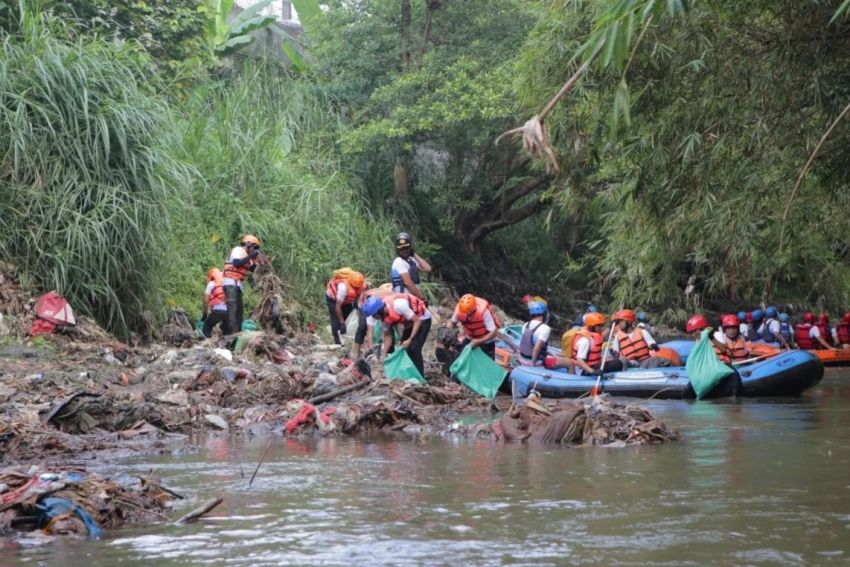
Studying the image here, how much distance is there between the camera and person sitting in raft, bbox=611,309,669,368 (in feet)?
51.5

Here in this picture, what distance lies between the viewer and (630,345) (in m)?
15.9

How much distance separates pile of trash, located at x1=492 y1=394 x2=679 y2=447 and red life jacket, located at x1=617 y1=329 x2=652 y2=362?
5.79m

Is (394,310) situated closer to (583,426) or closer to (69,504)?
(583,426)

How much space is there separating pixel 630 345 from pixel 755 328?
7320mm

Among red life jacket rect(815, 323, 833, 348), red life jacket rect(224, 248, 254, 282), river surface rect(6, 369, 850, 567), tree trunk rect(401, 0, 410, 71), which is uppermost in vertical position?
tree trunk rect(401, 0, 410, 71)

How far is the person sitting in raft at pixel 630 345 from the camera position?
15695mm

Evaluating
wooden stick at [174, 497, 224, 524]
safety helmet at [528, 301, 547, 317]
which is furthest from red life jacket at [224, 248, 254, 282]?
wooden stick at [174, 497, 224, 524]

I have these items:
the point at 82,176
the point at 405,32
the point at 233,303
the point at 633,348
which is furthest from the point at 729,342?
the point at 405,32

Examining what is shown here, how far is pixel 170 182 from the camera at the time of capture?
16.5 metres

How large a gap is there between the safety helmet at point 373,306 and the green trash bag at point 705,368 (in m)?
4.02

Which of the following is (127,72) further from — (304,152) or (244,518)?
(244,518)

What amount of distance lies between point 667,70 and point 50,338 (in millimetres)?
7872

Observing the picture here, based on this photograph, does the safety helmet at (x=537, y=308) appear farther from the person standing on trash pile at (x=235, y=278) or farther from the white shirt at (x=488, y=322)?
the person standing on trash pile at (x=235, y=278)

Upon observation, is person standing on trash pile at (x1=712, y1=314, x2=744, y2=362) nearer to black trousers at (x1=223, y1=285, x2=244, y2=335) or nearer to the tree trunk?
black trousers at (x1=223, y1=285, x2=244, y2=335)
